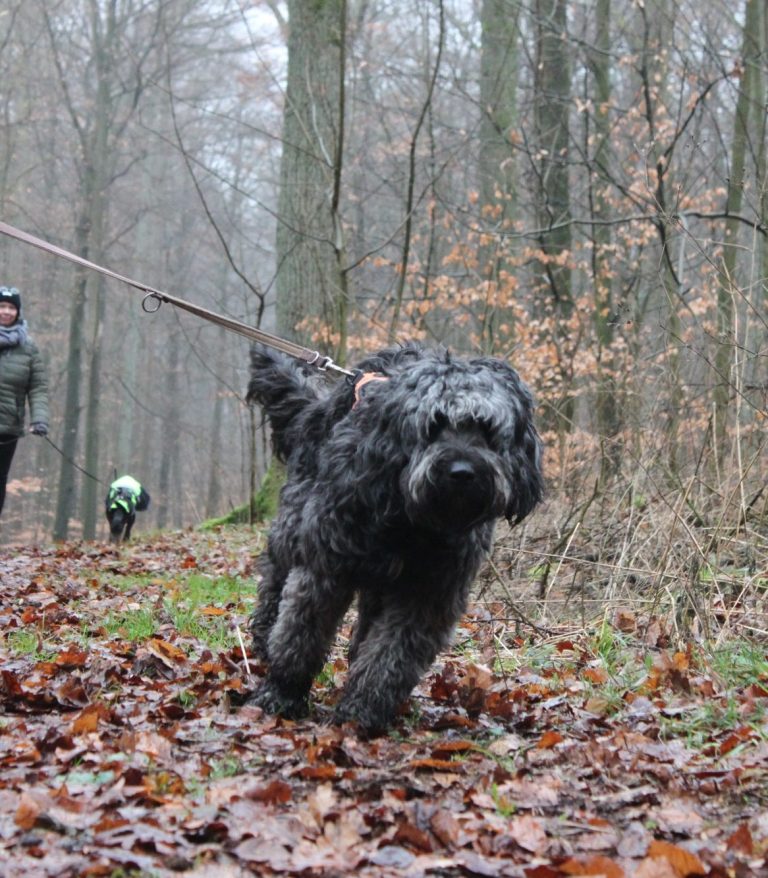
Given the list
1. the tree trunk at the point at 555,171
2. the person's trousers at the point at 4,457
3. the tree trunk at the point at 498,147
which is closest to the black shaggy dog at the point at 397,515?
the person's trousers at the point at 4,457

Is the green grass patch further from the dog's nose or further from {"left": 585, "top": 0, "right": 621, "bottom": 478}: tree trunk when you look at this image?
{"left": 585, "top": 0, "right": 621, "bottom": 478}: tree trunk

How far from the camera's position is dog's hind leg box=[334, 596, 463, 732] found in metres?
4.02

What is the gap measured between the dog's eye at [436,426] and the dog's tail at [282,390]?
1.56 m

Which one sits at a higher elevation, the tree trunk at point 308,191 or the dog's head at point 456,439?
the tree trunk at point 308,191

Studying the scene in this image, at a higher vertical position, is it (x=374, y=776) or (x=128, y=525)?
(x=374, y=776)

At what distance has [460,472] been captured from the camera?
3650mm

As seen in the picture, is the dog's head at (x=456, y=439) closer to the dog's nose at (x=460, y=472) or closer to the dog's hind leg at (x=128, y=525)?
the dog's nose at (x=460, y=472)

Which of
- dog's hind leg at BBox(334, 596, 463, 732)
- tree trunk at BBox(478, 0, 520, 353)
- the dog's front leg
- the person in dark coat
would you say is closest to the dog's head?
dog's hind leg at BBox(334, 596, 463, 732)

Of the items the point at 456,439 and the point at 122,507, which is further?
the point at 122,507

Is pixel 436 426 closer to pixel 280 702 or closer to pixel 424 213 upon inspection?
pixel 280 702

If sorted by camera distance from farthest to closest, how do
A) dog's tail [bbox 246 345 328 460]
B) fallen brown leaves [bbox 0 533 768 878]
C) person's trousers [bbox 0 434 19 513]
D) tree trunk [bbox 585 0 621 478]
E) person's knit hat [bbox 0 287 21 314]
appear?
1. tree trunk [bbox 585 0 621 478]
2. person's knit hat [bbox 0 287 21 314]
3. person's trousers [bbox 0 434 19 513]
4. dog's tail [bbox 246 345 328 460]
5. fallen brown leaves [bbox 0 533 768 878]

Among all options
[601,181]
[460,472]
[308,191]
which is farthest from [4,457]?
[601,181]

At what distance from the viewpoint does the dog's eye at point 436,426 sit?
3.79m

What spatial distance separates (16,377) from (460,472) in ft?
26.0
